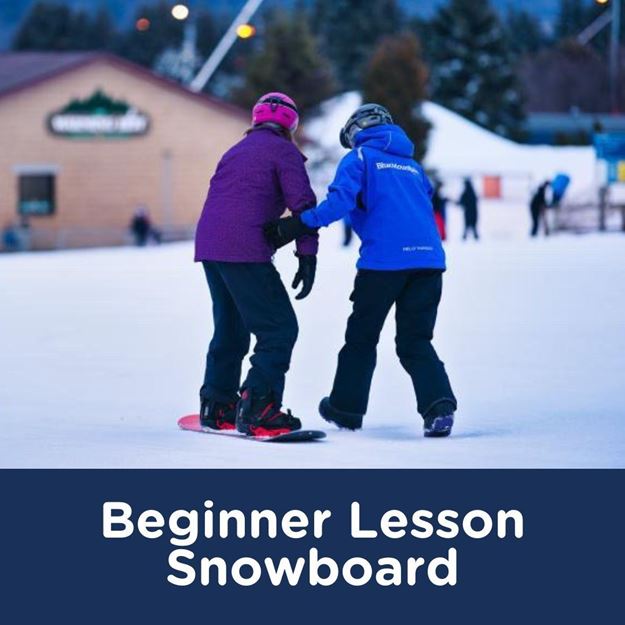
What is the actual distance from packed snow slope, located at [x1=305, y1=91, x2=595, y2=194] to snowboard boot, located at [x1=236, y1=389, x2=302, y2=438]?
6216 cm

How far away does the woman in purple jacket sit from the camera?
27.4 feet

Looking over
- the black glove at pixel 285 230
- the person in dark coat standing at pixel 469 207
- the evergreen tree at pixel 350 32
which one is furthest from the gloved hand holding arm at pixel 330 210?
the evergreen tree at pixel 350 32

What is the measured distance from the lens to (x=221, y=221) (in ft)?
27.6

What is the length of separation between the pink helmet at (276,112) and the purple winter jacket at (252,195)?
7 cm

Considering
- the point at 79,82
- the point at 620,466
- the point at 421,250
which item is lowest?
the point at 620,466

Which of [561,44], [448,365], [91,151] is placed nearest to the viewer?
[448,365]

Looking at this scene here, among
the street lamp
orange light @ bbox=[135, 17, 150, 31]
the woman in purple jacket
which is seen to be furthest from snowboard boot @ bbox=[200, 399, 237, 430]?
the street lamp

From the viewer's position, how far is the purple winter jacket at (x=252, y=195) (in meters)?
8.34

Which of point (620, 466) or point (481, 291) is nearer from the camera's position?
point (620, 466)

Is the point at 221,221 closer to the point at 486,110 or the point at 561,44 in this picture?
the point at 486,110

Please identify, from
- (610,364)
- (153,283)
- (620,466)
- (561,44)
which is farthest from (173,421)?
(561,44)

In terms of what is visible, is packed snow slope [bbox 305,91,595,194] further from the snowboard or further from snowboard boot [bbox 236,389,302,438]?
snowboard boot [bbox 236,389,302,438]

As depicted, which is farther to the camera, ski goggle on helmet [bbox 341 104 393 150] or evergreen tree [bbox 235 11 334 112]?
evergreen tree [bbox 235 11 334 112]

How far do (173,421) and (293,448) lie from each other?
52.0 inches
